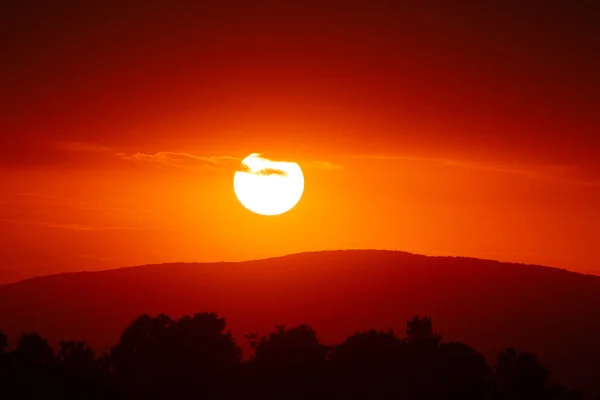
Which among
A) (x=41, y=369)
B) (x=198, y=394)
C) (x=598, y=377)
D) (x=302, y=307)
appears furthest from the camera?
(x=302, y=307)

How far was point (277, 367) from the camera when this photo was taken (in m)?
55.4

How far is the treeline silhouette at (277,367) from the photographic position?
51500 mm

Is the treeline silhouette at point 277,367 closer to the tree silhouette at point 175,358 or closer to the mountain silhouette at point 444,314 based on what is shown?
the tree silhouette at point 175,358

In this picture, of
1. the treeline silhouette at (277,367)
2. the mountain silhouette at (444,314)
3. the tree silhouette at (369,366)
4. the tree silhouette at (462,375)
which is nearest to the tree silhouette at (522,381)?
the treeline silhouette at (277,367)

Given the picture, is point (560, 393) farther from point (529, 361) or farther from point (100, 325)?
point (100, 325)

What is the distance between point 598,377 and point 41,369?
91.0 metres

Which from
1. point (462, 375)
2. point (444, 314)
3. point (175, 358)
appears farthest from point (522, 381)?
point (444, 314)

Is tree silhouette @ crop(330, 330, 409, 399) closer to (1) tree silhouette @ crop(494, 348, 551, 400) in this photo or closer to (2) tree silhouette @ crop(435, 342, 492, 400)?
(2) tree silhouette @ crop(435, 342, 492, 400)

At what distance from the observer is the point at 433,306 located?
18438 centimetres

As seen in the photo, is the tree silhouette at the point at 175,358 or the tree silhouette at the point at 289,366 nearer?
the tree silhouette at the point at 175,358

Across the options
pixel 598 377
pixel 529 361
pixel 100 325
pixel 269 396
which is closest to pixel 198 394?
pixel 269 396

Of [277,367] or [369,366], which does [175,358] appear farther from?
[369,366]

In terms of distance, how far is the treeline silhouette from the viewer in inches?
2028

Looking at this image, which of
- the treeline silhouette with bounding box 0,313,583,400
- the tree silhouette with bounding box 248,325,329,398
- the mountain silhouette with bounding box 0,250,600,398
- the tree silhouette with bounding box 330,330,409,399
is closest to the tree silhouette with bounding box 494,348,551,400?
the treeline silhouette with bounding box 0,313,583,400
